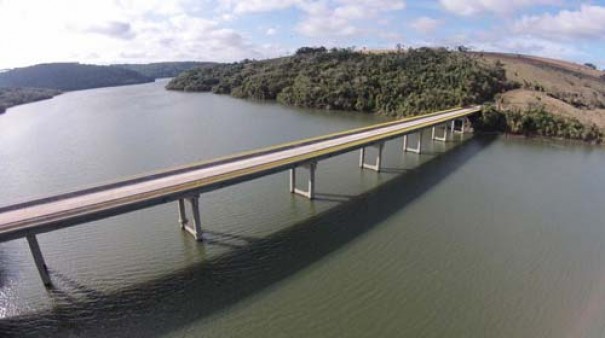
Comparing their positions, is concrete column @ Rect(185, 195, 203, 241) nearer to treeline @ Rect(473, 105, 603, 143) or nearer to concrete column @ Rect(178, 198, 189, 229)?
concrete column @ Rect(178, 198, 189, 229)

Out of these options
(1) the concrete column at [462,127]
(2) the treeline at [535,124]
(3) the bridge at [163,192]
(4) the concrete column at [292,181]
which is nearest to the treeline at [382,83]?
(1) the concrete column at [462,127]

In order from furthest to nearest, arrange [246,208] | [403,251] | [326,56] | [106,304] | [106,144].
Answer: [326,56]
[106,144]
[246,208]
[403,251]
[106,304]

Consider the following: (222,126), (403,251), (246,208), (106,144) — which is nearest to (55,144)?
(106,144)

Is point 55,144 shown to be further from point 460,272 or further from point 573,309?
point 573,309

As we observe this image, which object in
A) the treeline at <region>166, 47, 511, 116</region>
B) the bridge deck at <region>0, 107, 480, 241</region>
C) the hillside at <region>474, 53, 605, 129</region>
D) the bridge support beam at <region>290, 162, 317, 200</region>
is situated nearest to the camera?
the bridge deck at <region>0, 107, 480, 241</region>

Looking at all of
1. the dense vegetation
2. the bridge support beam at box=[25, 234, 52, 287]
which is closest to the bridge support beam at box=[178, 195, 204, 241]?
the bridge support beam at box=[25, 234, 52, 287]
